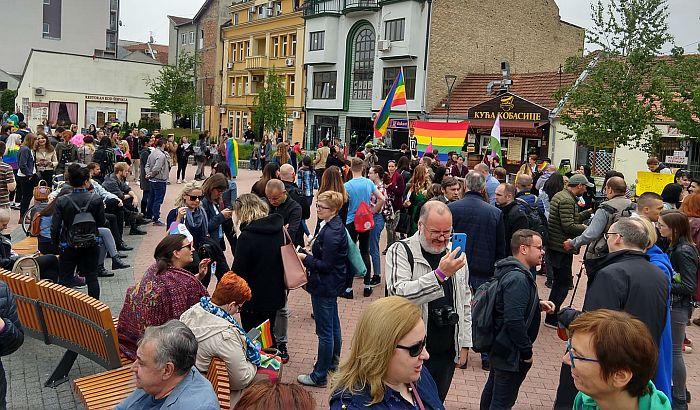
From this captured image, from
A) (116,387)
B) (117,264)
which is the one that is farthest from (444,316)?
(117,264)

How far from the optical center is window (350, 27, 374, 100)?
137 feet

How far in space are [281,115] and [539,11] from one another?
18829mm

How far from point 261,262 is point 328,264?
65 cm

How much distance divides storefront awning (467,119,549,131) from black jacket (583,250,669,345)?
2617cm

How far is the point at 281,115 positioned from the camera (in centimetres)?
4316

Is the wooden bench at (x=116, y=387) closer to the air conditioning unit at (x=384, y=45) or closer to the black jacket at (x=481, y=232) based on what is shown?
the black jacket at (x=481, y=232)

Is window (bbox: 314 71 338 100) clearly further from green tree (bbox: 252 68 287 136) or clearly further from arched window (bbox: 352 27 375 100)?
green tree (bbox: 252 68 287 136)

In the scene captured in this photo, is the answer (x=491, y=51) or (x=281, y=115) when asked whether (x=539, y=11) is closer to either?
(x=491, y=51)

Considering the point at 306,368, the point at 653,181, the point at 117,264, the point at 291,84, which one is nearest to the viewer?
the point at 306,368

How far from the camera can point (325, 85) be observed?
148 feet

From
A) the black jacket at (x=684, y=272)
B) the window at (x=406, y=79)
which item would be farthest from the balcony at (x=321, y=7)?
the black jacket at (x=684, y=272)

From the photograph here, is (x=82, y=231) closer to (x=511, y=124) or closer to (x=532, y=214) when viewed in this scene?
(x=532, y=214)

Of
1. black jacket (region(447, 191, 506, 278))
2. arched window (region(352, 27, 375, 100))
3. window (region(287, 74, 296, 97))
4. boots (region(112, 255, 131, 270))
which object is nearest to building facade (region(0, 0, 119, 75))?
window (region(287, 74, 296, 97))

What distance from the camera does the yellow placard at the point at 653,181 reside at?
14.0 meters
